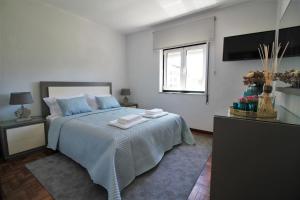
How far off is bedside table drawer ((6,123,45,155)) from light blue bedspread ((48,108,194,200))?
0.59 feet

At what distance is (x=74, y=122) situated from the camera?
7.22ft

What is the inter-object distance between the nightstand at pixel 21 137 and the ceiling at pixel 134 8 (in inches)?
90.5

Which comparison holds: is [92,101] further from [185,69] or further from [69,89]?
[185,69]

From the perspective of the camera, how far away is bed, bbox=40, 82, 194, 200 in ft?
4.99

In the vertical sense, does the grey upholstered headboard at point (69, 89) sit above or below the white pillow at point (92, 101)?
above

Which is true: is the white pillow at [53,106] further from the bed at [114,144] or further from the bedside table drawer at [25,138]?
the bedside table drawer at [25,138]

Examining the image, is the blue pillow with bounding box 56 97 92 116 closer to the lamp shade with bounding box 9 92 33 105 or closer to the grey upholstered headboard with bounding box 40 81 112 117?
the grey upholstered headboard with bounding box 40 81 112 117

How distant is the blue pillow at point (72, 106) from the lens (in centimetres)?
263

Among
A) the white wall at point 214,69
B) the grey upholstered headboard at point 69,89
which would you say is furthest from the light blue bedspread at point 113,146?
the white wall at point 214,69

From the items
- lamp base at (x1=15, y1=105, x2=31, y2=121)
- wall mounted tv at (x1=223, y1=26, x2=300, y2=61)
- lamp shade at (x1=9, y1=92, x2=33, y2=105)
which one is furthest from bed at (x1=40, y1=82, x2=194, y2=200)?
wall mounted tv at (x1=223, y1=26, x2=300, y2=61)

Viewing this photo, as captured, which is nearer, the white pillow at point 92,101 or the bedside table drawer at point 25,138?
the bedside table drawer at point 25,138

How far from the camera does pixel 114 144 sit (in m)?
1.55

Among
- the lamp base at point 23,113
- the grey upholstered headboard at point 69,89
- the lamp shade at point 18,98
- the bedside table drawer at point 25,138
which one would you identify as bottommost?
the bedside table drawer at point 25,138

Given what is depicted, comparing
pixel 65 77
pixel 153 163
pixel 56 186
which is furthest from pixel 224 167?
pixel 65 77
